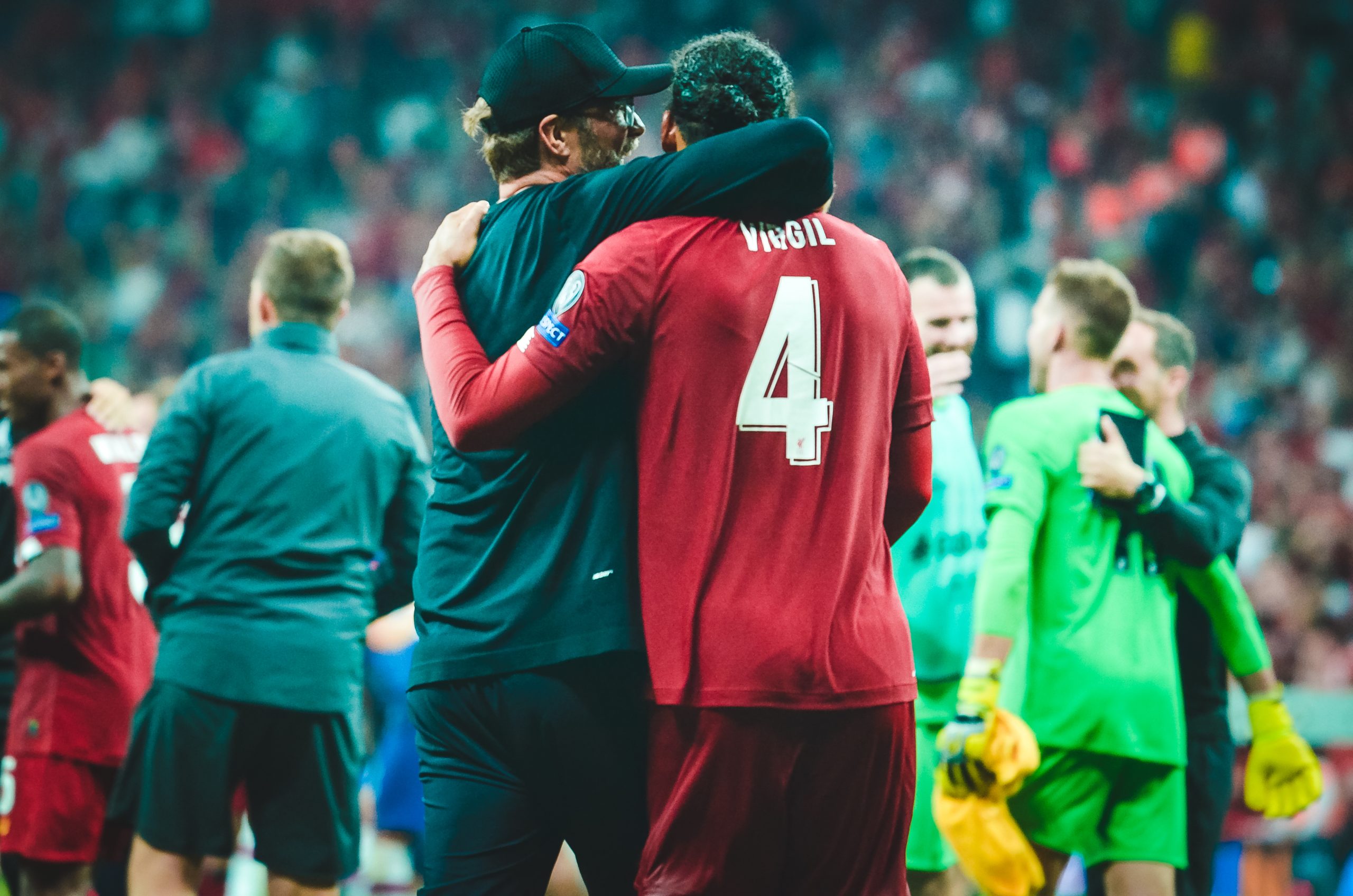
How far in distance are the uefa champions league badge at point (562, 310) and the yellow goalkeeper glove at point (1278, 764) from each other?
298cm

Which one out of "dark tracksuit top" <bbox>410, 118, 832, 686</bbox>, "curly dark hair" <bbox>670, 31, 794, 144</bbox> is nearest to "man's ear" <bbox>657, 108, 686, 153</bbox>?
"curly dark hair" <bbox>670, 31, 794, 144</bbox>

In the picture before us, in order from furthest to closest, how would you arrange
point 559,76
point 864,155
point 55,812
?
point 864,155, point 55,812, point 559,76

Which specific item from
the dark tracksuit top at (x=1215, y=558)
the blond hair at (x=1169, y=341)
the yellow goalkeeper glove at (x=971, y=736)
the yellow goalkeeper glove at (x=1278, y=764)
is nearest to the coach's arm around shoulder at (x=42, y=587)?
the yellow goalkeeper glove at (x=971, y=736)

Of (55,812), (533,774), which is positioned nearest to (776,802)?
(533,774)

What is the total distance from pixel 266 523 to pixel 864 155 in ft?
34.8

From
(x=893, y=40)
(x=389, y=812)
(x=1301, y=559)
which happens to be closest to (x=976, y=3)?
(x=893, y=40)

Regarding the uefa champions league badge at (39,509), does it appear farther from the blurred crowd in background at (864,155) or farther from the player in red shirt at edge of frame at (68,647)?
the blurred crowd in background at (864,155)

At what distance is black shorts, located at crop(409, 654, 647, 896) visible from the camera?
2.50 m

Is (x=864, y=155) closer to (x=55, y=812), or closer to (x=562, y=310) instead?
(x=55, y=812)

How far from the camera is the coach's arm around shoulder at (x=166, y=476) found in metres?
3.93

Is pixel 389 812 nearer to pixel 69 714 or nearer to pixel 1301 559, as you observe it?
pixel 69 714

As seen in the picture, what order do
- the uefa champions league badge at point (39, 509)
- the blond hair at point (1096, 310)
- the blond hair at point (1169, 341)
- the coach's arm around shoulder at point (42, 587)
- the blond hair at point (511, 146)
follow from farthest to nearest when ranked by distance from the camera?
1. the blond hair at point (1169, 341)
2. the uefa champions league badge at point (39, 509)
3. the coach's arm around shoulder at point (42, 587)
4. the blond hair at point (1096, 310)
5. the blond hair at point (511, 146)

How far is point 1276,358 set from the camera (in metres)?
11.7

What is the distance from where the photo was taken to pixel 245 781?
13.5 ft
